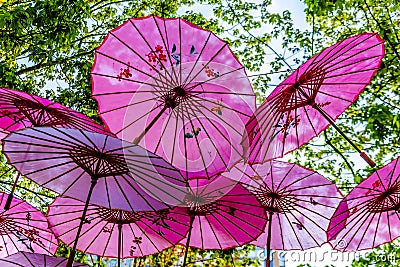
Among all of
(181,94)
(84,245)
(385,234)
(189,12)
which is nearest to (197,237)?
(84,245)

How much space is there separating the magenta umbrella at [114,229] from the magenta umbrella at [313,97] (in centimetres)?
47

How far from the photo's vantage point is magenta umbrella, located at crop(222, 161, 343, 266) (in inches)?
79.9

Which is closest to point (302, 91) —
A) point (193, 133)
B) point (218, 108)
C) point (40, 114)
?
point (218, 108)

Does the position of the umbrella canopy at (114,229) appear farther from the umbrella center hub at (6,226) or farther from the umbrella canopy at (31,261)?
the umbrella canopy at (31,261)

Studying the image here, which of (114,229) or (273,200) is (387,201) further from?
(114,229)

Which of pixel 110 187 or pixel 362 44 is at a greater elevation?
pixel 362 44

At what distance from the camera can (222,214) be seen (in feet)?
6.57

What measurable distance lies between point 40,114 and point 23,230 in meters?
0.56

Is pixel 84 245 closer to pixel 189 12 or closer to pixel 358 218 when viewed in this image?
pixel 358 218

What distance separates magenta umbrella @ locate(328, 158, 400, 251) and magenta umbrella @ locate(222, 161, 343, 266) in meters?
0.14

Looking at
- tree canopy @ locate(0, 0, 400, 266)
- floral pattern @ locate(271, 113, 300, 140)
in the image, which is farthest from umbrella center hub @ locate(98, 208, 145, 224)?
tree canopy @ locate(0, 0, 400, 266)

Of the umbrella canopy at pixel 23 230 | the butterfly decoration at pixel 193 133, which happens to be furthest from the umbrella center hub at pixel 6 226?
the butterfly decoration at pixel 193 133

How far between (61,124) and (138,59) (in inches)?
16.4

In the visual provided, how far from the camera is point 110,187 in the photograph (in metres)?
1.55
